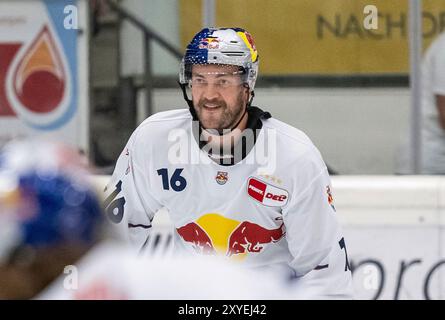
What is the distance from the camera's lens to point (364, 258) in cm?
466

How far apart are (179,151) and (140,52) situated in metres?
1.56

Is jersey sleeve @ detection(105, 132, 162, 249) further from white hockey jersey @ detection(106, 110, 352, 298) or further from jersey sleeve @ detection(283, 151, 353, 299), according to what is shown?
jersey sleeve @ detection(283, 151, 353, 299)

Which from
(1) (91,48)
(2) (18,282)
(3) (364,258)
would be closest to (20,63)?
(1) (91,48)

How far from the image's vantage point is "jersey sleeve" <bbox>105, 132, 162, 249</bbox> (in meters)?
3.16

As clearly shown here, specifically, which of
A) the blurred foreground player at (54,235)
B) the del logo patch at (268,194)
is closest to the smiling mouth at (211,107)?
the del logo patch at (268,194)

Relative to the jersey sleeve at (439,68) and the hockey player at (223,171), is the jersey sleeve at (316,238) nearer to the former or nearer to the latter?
the hockey player at (223,171)

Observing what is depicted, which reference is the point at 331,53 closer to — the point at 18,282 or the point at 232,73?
the point at 232,73

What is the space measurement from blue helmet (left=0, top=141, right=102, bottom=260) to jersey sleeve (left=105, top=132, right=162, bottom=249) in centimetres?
141

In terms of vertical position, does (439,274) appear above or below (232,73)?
below

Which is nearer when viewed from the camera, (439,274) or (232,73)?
(232,73)

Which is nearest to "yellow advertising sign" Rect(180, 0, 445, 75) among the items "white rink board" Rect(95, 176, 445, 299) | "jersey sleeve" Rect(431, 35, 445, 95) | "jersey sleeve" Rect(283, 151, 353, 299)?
"jersey sleeve" Rect(431, 35, 445, 95)

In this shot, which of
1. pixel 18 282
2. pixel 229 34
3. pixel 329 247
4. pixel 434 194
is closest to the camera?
pixel 18 282

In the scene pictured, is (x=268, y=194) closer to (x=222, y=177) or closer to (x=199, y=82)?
(x=222, y=177)

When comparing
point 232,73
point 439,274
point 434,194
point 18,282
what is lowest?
point 439,274
